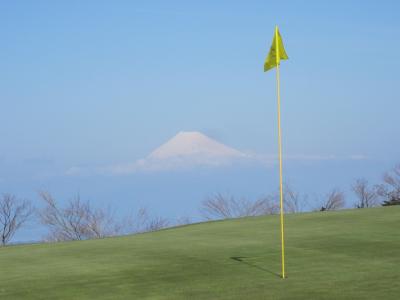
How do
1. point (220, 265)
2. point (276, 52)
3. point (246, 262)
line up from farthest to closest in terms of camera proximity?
point (246, 262)
point (220, 265)
point (276, 52)

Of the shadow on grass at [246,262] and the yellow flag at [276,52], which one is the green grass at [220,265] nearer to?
the shadow on grass at [246,262]

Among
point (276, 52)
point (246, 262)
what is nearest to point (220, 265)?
point (246, 262)

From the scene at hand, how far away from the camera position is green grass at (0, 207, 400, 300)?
11266 millimetres

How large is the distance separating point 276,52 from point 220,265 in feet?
14.1

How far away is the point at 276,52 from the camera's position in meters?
12.9

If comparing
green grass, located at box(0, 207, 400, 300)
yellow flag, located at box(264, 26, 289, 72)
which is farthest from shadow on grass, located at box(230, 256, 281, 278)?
yellow flag, located at box(264, 26, 289, 72)

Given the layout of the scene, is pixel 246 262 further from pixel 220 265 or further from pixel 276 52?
pixel 276 52

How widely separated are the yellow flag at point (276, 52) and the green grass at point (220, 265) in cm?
387

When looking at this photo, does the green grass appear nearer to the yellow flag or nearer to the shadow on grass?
the shadow on grass

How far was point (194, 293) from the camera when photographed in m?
11.2

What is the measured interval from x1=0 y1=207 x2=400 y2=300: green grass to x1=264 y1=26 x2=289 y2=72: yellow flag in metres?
3.87

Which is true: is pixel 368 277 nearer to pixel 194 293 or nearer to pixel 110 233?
pixel 194 293

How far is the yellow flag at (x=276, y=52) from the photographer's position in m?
12.8

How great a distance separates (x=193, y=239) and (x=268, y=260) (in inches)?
193
